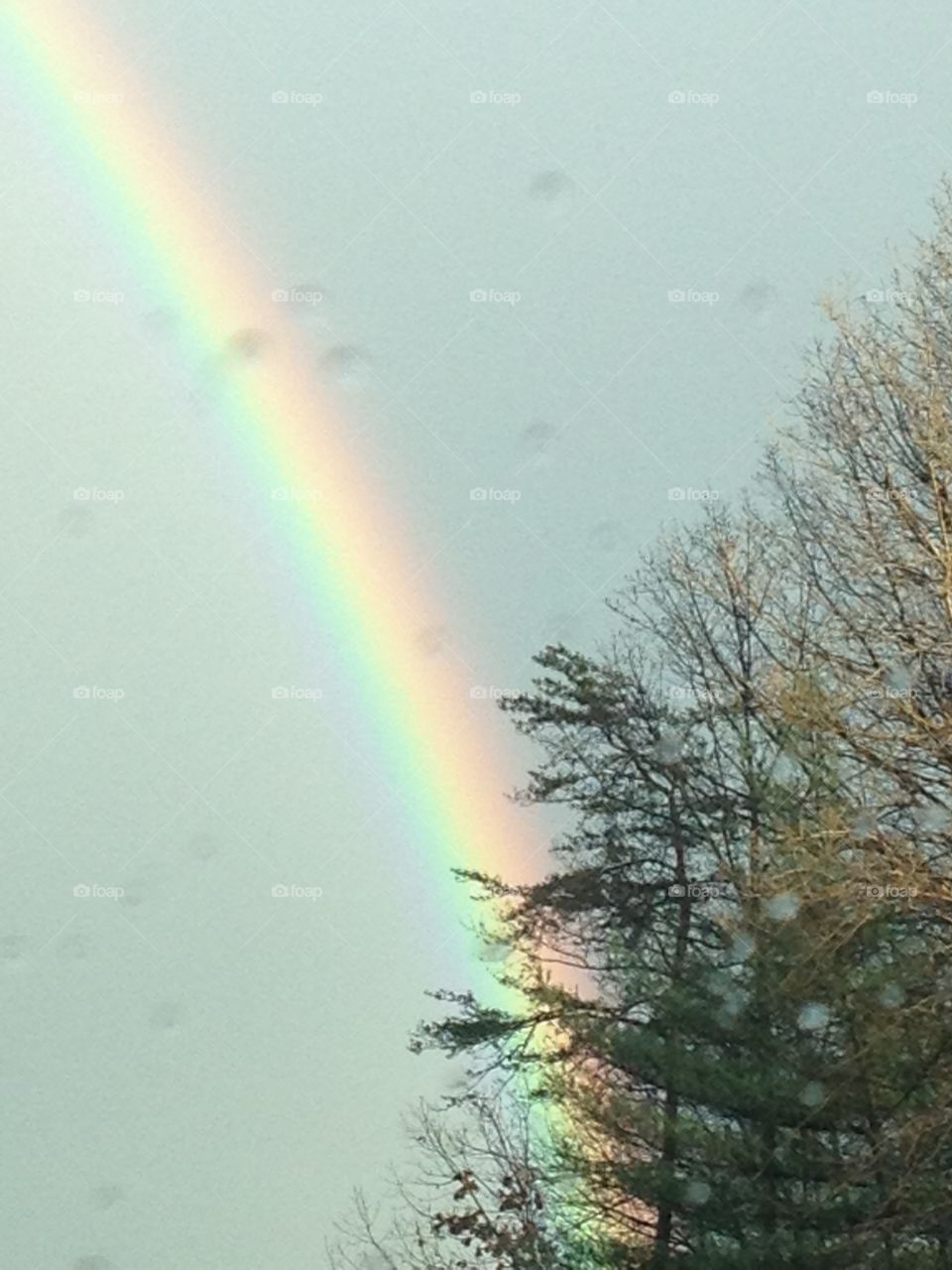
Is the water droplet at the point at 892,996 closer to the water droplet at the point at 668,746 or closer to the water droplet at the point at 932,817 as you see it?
the water droplet at the point at 932,817

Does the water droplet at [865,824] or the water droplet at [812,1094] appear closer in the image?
the water droplet at [865,824]

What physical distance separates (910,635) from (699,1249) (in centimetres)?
625

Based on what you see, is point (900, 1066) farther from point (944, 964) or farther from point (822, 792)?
point (822, 792)

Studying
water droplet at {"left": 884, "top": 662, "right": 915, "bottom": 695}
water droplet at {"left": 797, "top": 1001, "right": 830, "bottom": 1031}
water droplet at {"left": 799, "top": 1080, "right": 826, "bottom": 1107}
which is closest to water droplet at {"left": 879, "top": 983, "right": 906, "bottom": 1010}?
water droplet at {"left": 797, "top": 1001, "right": 830, "bottom": 1031}

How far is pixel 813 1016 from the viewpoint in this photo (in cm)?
1642

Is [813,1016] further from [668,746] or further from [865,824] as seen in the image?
[668,746]

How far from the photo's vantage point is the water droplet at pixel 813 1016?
16141 mm

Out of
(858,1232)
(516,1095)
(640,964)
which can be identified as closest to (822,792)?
(858,1232)

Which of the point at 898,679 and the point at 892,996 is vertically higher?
the point at 898,679

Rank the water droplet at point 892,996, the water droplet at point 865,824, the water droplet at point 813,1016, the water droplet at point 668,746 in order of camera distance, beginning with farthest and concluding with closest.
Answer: the water droplet at point 668,746 → the water droplet at point 813,1016 → the water droplet at point 892,996 → the water droplet at point 865,824

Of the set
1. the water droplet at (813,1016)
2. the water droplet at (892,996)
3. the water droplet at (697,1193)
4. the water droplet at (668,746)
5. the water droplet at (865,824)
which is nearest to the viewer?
the water droplet at (865,824)

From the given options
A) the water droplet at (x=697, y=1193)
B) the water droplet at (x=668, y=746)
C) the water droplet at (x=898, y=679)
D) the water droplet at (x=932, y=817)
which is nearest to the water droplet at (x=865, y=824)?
the water droplet at (x=932, y=817)

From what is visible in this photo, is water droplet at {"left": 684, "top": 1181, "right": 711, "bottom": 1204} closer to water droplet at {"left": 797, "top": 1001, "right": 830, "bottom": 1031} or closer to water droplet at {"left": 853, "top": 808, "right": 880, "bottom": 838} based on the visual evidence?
water droplet at {"left": 797, "top": 1001, "right": 830, "bottom": 1031}

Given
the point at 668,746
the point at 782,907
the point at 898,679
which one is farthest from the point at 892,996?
the point at 668,746
